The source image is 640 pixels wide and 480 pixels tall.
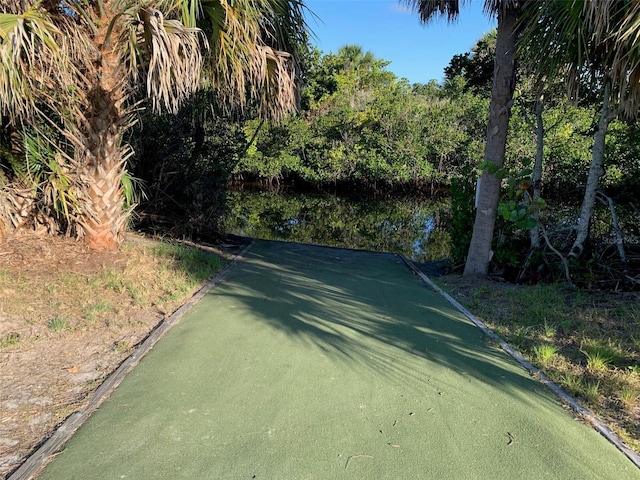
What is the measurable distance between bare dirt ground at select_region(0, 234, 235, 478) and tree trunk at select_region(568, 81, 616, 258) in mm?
5638

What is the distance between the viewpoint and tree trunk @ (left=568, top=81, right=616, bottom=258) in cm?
615

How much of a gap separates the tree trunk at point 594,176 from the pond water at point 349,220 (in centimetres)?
444

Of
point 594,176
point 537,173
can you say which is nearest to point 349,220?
point 537,173

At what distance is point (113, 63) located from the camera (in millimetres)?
5836

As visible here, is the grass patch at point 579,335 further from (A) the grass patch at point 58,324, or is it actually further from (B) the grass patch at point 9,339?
(B) the grass patch at point 9,339

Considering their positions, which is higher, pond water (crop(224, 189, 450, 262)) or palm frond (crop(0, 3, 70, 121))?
palm frond (crop(0, 3, 70, 121))

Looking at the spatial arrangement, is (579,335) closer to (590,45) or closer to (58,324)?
(590,45)

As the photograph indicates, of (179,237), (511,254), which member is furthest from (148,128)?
(511,254)

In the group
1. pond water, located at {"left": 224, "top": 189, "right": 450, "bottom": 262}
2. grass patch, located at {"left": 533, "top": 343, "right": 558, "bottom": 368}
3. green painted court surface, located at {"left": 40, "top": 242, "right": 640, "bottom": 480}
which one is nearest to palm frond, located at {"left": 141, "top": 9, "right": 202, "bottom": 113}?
green painted court surface, located at {"left": 40, "top": 242, "right": 640, "bottom": 480}

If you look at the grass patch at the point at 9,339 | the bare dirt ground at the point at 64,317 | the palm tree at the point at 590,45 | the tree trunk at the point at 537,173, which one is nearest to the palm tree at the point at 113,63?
the bare dirt ground at the point at 64,317

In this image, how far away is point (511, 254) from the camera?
23.8ft

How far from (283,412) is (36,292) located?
3.38m

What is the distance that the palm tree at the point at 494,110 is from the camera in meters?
6.51

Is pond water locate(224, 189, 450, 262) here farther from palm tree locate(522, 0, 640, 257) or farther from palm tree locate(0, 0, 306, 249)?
palm tree locate(522, 0, 640, 257)
